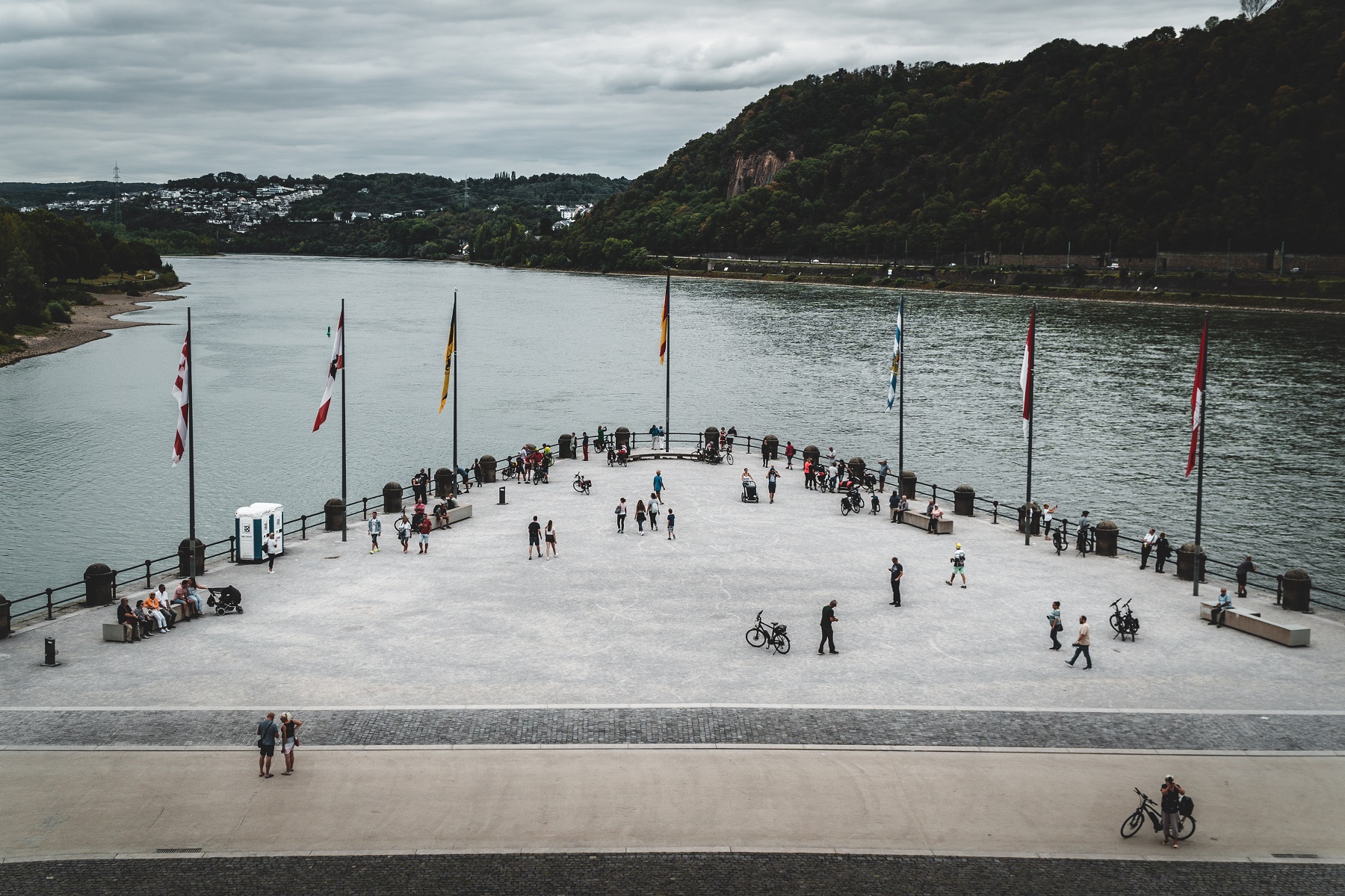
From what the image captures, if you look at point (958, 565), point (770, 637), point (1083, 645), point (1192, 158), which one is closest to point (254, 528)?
point (770, 637)

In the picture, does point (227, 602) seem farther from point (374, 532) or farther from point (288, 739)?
point (288, 739)

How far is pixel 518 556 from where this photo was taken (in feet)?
99.8

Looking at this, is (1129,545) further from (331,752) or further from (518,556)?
(331,752)

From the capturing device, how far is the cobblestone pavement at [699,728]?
18578mm

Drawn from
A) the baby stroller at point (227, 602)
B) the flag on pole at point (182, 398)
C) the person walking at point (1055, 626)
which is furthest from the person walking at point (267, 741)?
the person walking at point (1055, 626)

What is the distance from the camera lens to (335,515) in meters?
33.1

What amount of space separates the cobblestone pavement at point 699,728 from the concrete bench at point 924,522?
1396 centimetres

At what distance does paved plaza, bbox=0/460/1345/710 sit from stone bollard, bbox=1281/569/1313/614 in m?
0.37

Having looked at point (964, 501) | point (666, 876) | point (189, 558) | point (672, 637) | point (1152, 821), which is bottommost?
point (666, 876)

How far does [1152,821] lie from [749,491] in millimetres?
22184

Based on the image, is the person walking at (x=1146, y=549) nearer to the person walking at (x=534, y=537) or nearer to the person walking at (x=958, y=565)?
the person walking at (x=958, y=565)

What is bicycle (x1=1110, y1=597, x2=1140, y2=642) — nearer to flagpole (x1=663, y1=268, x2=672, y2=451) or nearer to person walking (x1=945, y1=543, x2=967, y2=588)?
person walking (x1=945, y1=543, x2=967, y2=588)

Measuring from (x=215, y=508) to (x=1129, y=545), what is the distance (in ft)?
122

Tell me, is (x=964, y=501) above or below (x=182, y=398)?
below
